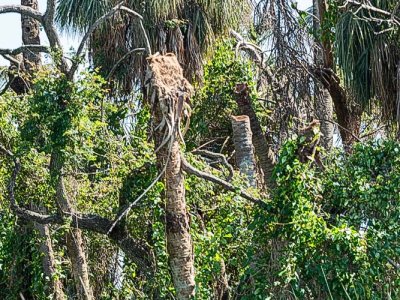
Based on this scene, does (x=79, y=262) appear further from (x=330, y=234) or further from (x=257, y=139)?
(x=330, y=234)

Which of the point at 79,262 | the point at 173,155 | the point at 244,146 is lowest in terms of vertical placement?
the point at 79,262

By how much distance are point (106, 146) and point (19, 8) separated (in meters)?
1.73

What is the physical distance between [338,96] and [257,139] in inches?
89.1

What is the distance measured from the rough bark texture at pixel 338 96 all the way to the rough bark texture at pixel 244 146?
6.42 ft

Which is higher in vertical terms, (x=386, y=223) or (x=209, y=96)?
(x=209, y=96)

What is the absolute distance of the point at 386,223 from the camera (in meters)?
8.34

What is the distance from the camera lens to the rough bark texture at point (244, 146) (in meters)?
9.95

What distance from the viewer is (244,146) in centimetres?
1018

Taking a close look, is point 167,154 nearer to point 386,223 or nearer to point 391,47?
point 386,223

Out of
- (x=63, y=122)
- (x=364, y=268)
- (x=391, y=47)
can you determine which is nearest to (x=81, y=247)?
(x=63, y=122)

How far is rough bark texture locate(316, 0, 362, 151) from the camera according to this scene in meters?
11.8

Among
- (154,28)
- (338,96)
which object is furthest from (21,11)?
(338,96)

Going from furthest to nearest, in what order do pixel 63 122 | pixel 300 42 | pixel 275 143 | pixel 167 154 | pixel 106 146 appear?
pixel 275 143, pixel 300 42, pixel 106 146, pixel 63 122, pixel 167 154

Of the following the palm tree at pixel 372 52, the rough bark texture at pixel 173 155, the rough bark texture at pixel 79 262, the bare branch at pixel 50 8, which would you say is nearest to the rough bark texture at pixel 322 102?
the palm tree at pixel 372 52
